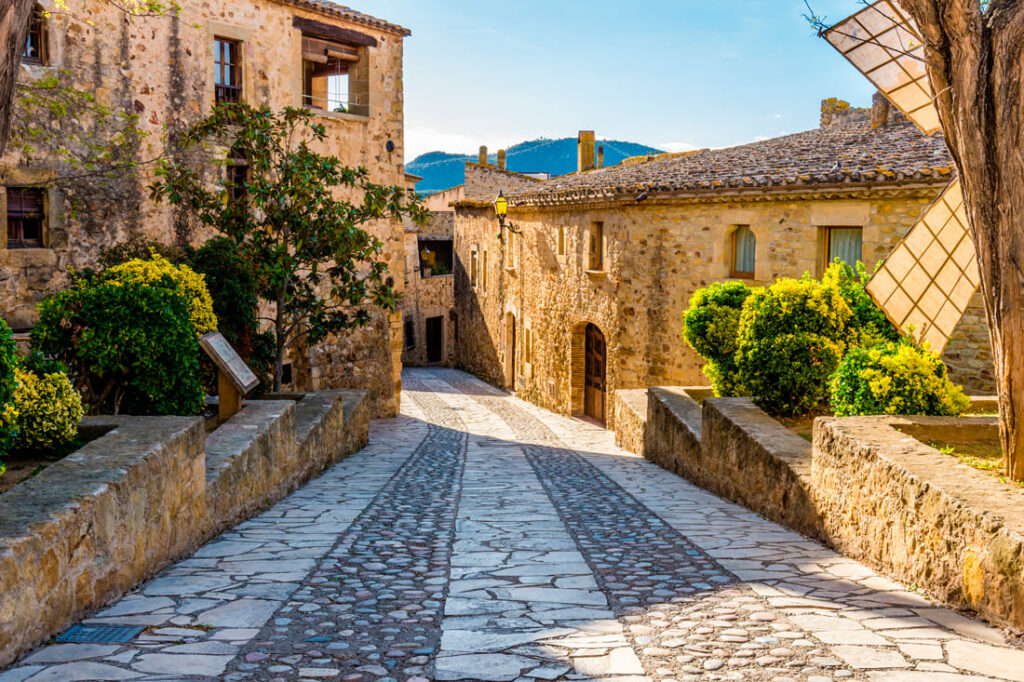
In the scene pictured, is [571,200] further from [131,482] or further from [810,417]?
[131,482]

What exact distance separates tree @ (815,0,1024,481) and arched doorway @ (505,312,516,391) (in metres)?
21.3

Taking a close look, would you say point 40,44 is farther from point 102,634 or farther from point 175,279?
point 102,634

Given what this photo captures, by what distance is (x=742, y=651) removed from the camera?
341 cm

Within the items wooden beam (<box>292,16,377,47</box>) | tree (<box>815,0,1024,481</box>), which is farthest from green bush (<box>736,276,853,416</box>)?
wooden beam (<box>292,16,377,47</box>)

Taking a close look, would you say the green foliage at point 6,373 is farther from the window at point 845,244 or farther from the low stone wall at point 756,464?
the window at point 845,244

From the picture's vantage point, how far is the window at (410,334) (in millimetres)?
34500

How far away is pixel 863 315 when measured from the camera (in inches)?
361

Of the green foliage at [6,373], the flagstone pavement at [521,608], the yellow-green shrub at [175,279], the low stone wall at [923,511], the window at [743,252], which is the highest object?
the window at [743,252]

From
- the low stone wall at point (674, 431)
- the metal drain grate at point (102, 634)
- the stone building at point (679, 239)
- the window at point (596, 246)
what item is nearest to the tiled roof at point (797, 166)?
the stone building at point (679, 239)

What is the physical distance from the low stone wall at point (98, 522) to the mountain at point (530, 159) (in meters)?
53.0

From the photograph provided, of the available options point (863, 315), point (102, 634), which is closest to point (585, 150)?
point (863, 315)

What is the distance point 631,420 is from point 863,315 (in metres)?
5.07

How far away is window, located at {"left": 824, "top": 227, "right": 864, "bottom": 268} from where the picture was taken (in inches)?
517

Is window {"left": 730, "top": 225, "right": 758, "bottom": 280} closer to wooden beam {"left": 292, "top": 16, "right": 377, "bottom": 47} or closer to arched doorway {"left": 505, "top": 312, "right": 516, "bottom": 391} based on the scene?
wooden beam {"left": 292, "top": 16, "right": 377, "bottom": 47}
